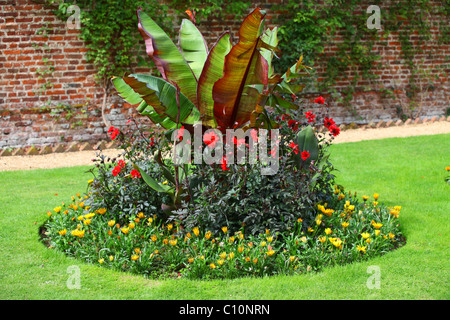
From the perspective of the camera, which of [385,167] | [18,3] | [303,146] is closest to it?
[303,146]

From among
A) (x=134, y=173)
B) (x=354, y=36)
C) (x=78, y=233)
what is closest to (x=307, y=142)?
(x=134, y=173)

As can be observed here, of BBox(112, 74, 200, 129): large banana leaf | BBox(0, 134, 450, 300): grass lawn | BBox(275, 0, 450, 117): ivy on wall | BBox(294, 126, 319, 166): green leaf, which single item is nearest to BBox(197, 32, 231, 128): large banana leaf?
BBox(112, 74, 200, 129): large banana leaf

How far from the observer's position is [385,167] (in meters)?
7.50

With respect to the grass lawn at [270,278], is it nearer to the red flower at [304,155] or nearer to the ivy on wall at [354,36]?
the red flower at [304,155]

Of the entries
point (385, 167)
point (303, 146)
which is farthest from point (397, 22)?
point (303, 146)

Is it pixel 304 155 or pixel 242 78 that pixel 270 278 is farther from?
pixel 242 78

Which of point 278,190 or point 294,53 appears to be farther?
Result: point 294,53

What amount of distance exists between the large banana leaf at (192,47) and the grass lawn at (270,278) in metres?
2.19

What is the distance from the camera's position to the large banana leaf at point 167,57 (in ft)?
15.0

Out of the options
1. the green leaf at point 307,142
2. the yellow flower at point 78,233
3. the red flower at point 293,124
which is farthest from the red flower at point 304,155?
the yellow flower at point 78,233

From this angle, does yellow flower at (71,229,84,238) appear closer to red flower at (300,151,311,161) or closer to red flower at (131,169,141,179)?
red flower at (131,169,141,179)

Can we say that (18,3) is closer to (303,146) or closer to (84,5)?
(84,5)

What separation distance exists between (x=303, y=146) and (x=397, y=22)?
8.52 m
